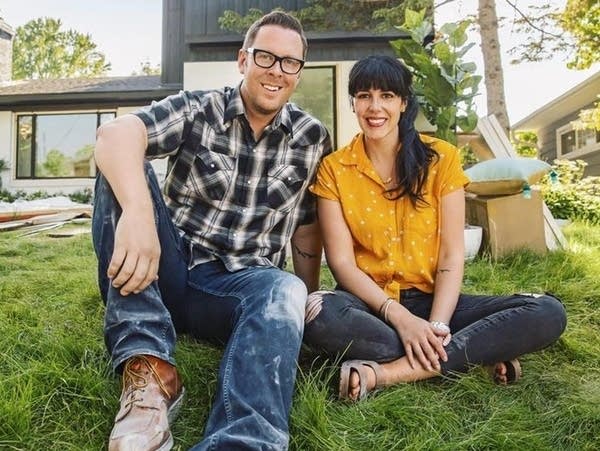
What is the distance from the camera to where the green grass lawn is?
1285mm

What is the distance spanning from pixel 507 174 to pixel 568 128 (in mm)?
11389

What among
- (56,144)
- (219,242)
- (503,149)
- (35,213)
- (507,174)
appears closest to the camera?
(219,242)

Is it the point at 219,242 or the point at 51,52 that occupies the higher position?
the point at 51,52

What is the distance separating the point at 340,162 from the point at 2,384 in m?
1.25

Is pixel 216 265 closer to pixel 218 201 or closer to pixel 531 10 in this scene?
pixel 218 201

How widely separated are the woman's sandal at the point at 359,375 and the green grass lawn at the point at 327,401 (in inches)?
1.1

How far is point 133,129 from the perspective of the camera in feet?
5.25

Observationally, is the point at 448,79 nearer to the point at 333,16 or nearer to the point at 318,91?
the point at 318,91

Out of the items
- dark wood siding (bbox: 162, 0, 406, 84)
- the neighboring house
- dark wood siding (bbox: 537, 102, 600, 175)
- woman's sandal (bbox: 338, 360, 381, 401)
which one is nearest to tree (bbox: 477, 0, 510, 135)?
→ dark wood siding (bbox: 162, 0, 406, 84)

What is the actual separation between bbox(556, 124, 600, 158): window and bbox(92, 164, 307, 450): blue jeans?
11.4 meters

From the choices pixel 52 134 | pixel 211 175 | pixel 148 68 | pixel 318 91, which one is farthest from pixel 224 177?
pixel 148 68

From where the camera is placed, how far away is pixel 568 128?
13.1m

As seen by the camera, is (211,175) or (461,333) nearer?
(461,333)

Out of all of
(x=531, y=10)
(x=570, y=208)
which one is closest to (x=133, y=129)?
(x=570, y=208)
